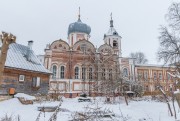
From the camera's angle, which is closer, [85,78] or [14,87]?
[14,87]

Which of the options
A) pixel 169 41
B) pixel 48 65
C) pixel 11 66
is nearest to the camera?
pixel 11 66

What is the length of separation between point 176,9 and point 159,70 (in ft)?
75.0

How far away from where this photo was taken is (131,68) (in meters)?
38.6

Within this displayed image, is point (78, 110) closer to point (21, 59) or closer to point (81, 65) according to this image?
point (21, 59)

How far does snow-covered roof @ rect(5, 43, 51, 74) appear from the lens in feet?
63.5

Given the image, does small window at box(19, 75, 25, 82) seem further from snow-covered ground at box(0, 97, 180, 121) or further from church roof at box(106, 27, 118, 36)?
church roof at box(106, 27, 118, 36)

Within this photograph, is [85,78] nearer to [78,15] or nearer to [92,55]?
[92,55]

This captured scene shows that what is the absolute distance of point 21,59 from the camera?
20.9 m

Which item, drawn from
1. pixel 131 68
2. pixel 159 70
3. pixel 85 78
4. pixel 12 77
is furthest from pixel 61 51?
pixel 159 70

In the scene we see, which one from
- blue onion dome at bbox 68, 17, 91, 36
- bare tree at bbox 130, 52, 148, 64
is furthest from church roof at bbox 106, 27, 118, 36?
bare tree at bbox 130, 52, 148, 64

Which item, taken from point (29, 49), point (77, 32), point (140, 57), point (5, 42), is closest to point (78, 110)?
point (5, 42)

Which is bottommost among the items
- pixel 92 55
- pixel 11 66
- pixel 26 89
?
pixel 26 89

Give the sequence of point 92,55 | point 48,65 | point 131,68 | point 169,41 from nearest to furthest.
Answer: point 169,41, point 48,65, point 92,55, point 131,68

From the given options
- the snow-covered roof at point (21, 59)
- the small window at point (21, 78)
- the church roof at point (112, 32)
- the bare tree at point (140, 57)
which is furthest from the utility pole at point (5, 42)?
the bare tree at point (140, 57)
